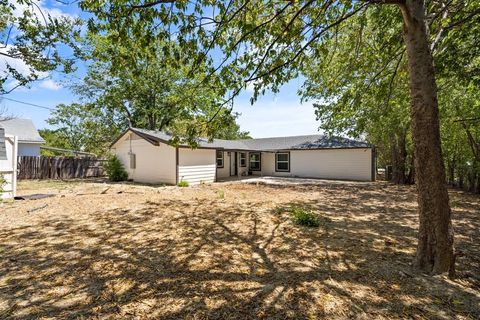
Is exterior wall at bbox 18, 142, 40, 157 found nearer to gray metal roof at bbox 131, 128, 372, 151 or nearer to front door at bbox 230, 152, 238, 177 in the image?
gray metal roof at bbox 131, 128, 372, 151

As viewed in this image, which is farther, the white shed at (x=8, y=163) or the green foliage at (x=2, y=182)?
the white shed at (x=8, y=163)

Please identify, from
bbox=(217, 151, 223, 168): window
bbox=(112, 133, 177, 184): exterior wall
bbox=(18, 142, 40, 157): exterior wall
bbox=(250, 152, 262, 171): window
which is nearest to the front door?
bbox=(217, 151, 223, 168): window

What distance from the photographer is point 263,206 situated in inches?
289

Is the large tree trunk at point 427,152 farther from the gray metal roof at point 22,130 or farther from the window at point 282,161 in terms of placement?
the gray metal roof at point 22,130

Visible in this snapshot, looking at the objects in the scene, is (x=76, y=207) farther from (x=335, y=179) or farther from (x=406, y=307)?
(x=335, y=179)

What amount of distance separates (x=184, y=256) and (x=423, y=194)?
338cm

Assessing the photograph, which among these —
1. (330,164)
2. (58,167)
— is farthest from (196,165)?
(58,167)

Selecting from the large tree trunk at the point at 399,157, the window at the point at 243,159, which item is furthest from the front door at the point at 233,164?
the large tree trunk at the point at 399,157

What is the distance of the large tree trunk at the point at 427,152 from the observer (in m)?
2.96

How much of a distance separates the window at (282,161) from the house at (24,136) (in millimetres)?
19643

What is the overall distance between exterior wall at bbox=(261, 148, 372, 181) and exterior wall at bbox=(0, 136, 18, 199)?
629 inches

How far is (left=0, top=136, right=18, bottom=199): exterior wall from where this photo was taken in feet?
26.4

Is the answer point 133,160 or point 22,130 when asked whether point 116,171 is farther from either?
point 22,130

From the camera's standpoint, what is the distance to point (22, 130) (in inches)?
795
